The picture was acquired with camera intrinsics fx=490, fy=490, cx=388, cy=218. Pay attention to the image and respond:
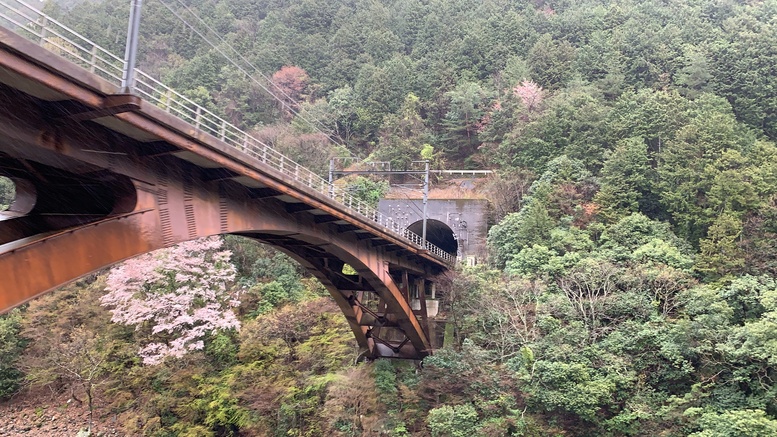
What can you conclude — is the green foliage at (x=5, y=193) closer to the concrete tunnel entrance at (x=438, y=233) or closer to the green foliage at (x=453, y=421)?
the concrete tunnel entrance at (x=438, y=233)

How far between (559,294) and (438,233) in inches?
632

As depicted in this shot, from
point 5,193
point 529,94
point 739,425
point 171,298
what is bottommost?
point 739,425

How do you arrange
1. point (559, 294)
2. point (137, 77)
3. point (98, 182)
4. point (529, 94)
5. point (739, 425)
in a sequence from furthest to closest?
point (529, 94)
point (559, 294)
point (739, 425)
point (98, 182)
point (137, 77)

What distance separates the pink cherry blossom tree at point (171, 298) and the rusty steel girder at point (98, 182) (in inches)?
396

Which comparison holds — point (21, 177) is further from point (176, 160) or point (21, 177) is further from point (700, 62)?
point (700, 62)

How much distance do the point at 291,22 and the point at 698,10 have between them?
33.5 meters

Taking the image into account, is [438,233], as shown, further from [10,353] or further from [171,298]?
[10,353]

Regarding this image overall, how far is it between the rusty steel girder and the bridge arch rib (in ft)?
0.05

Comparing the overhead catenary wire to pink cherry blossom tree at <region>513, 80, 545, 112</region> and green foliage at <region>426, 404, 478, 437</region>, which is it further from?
pink cherry blossom tree at <region>513, 80, 545, 112</region>

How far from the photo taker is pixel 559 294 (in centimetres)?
1623

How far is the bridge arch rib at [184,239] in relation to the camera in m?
4.96

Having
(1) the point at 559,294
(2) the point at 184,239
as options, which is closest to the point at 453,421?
(1) the point at 559,294

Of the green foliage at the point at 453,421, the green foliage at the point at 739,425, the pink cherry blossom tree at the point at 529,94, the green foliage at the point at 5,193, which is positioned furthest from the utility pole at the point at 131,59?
the pink cherry blossom tree at the point at 529,94

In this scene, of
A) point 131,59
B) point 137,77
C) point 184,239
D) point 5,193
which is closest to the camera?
point 131,59
